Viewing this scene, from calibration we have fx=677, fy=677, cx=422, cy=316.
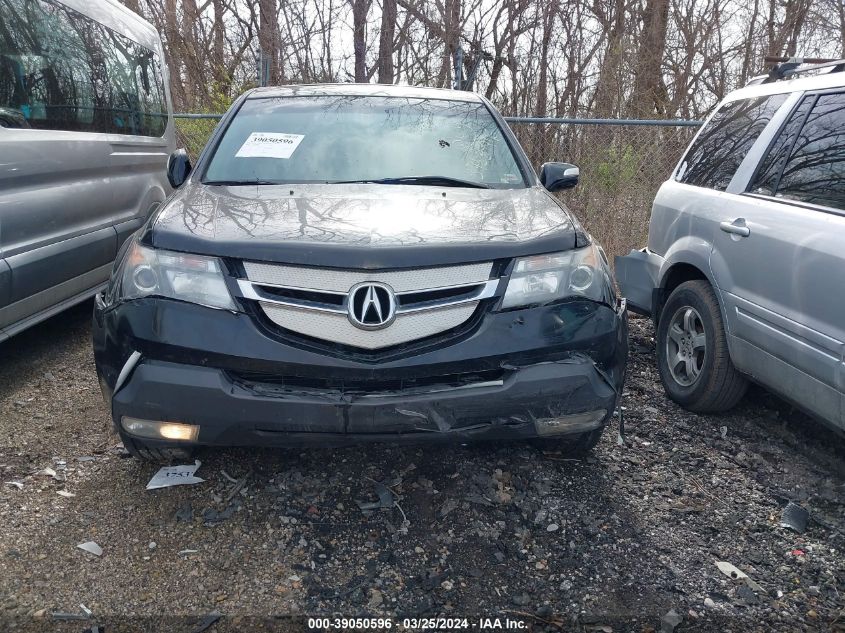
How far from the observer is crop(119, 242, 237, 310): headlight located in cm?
235

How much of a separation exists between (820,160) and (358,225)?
1.99 meters

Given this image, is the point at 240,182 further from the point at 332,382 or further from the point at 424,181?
the point at 332,382

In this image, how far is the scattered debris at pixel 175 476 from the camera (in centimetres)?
276

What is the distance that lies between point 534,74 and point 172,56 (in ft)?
20.3

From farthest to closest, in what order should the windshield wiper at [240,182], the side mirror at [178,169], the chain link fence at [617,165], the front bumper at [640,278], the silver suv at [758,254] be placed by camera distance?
the chain link fence at [617,165] → the front bumper at [640,278] → the side mirror at [178,169] → the windshield wiper at [240,182] → the silver suv at [758,254]

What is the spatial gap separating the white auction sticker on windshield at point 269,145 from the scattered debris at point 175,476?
1.54m

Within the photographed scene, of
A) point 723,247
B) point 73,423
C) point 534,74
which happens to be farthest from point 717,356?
point 534,74

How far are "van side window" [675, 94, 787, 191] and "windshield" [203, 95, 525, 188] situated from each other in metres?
1.08

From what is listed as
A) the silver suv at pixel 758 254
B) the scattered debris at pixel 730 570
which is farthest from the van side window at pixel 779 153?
the scattered debris at pixel 730 570

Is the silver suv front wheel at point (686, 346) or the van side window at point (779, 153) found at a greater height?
the van side window at point (779, 153)

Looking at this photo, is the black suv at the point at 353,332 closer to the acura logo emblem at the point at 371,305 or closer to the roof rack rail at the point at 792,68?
the acura logo emblem at the point at 371,305

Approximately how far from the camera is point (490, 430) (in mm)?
2391

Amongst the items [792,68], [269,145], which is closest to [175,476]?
[269,145]

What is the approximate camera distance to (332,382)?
2322 mm
